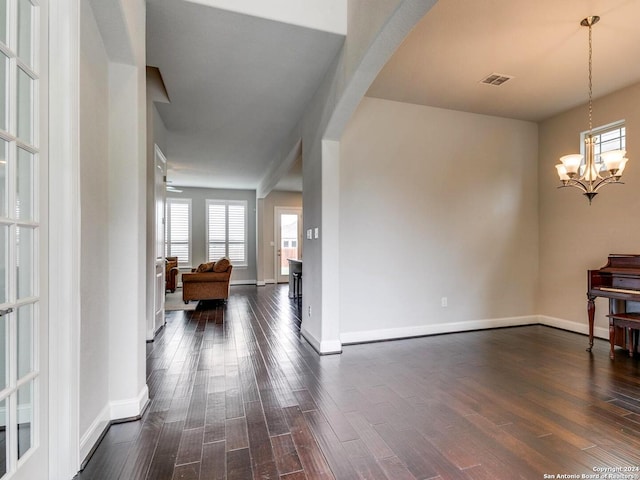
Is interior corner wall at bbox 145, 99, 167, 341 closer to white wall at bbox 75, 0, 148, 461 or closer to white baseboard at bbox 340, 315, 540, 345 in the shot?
white wall at bbox 75, 0, 148, 461

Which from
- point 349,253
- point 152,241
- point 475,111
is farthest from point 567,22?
point 152,241

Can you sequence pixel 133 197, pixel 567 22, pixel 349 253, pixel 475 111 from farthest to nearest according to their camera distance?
pixel 475 111 → pixel 349 253 → pixel 567 22 → pixel 133 197

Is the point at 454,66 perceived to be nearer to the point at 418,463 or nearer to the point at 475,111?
the point at 475,111

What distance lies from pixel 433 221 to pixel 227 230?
21.7 feet

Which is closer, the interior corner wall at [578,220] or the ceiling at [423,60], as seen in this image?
the ceiling at [423,60]

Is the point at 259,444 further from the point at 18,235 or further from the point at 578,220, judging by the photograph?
the point at 578,220

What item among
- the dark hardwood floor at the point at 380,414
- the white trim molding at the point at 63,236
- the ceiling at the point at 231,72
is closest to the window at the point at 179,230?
the ceiling at the point at 231,72

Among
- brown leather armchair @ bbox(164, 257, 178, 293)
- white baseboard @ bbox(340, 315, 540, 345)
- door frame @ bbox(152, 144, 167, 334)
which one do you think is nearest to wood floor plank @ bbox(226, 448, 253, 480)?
white baseboard @ bbox(340, 315, 540, 345)

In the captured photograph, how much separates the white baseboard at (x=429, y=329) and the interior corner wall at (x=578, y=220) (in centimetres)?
47

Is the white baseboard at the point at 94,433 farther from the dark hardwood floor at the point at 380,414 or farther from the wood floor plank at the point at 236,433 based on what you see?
the wood floor plank at the point at 236,433

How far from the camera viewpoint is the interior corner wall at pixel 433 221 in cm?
370

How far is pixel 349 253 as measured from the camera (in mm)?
3656

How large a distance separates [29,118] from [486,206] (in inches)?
177

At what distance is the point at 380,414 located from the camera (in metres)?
2.08
